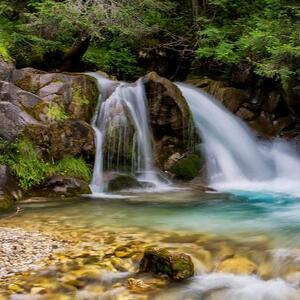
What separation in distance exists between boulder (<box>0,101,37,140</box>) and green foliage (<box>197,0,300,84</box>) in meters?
5.93

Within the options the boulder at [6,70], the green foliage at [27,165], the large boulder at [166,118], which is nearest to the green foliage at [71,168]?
the green foliage at [27,165]

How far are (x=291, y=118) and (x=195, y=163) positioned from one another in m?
3.73

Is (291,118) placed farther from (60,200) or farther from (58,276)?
(58,276)

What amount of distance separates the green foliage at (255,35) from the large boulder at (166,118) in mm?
2226

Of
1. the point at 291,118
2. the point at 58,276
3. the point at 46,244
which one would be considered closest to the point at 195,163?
the point at 291,118

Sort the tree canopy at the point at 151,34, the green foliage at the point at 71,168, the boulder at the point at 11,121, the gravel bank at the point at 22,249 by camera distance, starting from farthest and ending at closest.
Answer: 1. the tree canopy at the point at 151,34
2. the green foliage at the point at 71,168
3. the boulder at the point at 11,121
4. the gravel bank at the point at 22,249

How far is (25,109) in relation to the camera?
995 centimetres

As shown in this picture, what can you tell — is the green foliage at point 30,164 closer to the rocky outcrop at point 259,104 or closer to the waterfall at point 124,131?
the waterfall at point 124,131

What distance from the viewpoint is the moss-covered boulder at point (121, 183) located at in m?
9.86

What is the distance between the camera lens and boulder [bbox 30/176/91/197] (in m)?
8.98

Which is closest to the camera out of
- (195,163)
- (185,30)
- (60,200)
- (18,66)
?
(60,200)

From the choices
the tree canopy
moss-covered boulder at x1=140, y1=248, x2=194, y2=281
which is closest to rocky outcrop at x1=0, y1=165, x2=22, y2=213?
the tree canopy

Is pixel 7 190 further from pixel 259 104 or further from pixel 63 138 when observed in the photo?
pixel 259 104

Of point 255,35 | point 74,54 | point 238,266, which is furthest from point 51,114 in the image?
point 238,266
